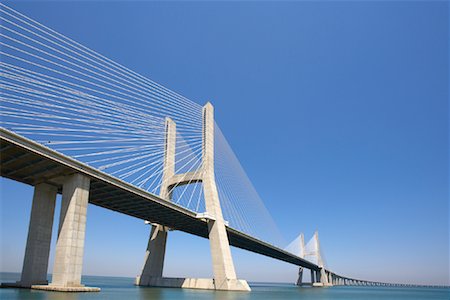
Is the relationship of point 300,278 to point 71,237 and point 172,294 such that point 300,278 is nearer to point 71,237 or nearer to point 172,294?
point 172,294

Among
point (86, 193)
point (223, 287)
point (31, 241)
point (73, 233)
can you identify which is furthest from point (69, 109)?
point (223, 287)

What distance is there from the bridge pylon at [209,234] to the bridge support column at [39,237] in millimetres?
11763

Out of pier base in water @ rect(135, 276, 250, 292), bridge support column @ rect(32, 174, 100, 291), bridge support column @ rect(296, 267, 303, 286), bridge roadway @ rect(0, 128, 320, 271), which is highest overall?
bridge roadway @ rect(0, 128, 320, 271)

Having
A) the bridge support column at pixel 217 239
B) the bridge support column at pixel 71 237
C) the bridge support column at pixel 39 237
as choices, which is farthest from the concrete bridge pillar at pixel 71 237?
the bridge support column at pixel 217 239

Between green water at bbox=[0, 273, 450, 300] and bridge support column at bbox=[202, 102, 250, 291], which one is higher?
bridge support column at bbox=[202, 102, 250, 291]

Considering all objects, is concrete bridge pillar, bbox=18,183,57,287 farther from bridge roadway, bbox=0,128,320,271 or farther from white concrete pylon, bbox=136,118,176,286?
white concrete pylon, bbox=136,118,176,286

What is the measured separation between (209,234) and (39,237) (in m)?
19.2

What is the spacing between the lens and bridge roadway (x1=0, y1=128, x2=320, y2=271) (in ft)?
81.8

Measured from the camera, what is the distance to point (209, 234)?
44.1 m

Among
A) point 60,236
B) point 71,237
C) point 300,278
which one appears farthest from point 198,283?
point 300,278

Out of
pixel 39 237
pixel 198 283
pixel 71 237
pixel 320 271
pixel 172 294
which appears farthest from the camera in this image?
pixel 320 271

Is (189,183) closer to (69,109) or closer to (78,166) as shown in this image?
(78,166)

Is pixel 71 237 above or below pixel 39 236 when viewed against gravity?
below

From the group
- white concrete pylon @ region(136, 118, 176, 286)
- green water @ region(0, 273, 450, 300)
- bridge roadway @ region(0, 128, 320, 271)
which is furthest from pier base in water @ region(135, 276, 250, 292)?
bridge roadway @ region(0, 128, 320, 271)
